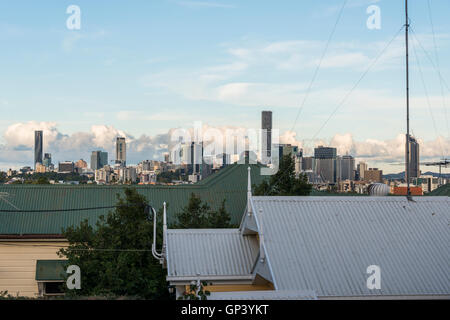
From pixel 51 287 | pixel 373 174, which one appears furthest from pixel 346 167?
pixel 51 287

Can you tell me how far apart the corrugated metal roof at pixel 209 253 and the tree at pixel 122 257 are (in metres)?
5.41

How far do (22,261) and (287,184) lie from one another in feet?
68.8

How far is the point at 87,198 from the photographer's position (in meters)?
45.8

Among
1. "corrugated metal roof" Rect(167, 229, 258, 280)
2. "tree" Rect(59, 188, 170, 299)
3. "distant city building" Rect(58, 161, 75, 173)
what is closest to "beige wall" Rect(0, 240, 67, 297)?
"tree" Rect(59, 188, 170, 299)

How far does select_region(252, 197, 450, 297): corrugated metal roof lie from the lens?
1523cm

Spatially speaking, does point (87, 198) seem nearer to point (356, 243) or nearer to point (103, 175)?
point (356, 243)

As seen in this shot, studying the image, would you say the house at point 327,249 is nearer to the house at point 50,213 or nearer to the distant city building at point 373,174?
the house at point 50,213

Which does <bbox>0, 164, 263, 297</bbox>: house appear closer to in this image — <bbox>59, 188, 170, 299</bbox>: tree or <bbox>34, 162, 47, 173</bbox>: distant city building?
<bbox>59, 188, 170, 299</bbox>: tree

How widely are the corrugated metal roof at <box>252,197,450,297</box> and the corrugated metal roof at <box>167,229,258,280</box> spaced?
2.22 meters

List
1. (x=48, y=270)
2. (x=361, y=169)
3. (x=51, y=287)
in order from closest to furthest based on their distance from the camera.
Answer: (x=48, y=270) → (x=51, y=287) → (x=361, y=169)

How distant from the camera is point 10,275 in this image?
41375 millimetres

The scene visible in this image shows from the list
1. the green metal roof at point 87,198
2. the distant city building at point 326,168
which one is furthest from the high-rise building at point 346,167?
the green metal roof at point 87,198
